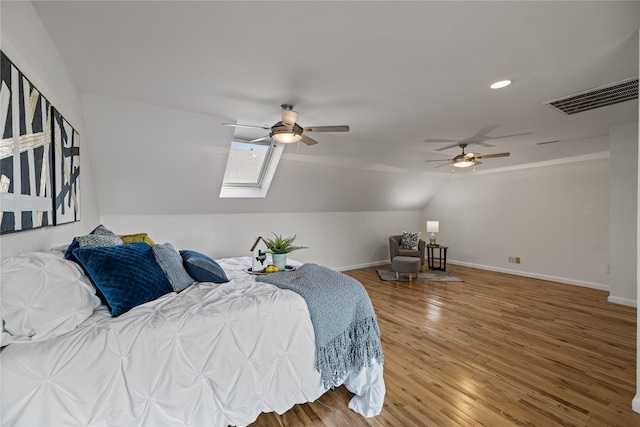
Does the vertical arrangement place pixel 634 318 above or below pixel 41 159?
below

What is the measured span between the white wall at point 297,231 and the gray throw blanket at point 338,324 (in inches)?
112

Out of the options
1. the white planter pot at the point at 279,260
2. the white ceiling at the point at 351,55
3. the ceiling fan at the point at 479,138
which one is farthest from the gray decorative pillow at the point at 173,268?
the ceiling fan at the point at 479,138

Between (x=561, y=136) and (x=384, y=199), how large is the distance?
10.5 feet

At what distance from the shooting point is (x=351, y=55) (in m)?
2.10

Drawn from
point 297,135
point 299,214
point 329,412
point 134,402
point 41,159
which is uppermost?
point 297,135

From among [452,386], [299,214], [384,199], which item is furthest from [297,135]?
[384,199]

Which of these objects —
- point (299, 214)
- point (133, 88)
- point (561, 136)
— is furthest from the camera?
point (299, 214)

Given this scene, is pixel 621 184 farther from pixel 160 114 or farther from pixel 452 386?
pixel 160 114

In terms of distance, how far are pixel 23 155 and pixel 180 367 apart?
133 centimetres

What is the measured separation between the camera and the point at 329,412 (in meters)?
1.92

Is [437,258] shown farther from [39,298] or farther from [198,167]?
[39,298]

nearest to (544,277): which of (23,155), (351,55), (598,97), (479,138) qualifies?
(479,138)

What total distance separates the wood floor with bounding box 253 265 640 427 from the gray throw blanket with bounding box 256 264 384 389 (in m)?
0.33

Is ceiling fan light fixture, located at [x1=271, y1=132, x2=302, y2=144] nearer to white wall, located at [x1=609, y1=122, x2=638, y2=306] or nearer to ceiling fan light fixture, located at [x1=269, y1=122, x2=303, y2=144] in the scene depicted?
ceiling fan light fixture, located at [x1=269, y1=122, x2=303, y2=144]
